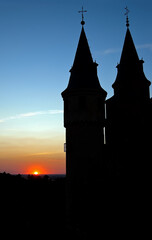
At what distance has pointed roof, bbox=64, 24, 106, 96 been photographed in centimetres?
2639

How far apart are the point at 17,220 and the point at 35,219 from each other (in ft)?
8.29

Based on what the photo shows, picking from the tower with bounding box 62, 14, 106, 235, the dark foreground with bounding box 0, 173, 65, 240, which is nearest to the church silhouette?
the tower with bounding box 62, 14, 106, 235

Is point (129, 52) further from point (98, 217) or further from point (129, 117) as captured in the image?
point (98, 217)

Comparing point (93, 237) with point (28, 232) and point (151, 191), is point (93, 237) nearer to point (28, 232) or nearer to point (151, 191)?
point (151, 191)

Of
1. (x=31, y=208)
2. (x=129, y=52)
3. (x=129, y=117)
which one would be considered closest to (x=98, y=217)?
(x=129, y=117)

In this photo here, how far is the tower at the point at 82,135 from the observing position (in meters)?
24.4

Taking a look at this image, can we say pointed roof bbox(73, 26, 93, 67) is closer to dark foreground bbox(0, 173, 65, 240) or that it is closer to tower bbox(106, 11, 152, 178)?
tower bbox(106, 11, 152, 178)

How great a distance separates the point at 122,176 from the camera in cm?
2353

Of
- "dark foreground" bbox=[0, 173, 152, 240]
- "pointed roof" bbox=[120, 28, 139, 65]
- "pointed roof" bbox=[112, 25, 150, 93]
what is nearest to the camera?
"dark foreground" bbox=[0, 173, 152, 240]

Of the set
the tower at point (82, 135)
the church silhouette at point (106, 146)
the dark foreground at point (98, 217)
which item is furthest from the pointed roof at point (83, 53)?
the dark foreground at point (98, 217)

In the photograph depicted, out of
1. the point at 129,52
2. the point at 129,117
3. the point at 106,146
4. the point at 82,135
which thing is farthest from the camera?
the point at 129,52

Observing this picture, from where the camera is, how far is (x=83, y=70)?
27156 millimetres

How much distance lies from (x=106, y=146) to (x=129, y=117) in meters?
3.34

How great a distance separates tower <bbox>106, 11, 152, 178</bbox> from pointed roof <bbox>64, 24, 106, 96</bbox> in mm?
2113
